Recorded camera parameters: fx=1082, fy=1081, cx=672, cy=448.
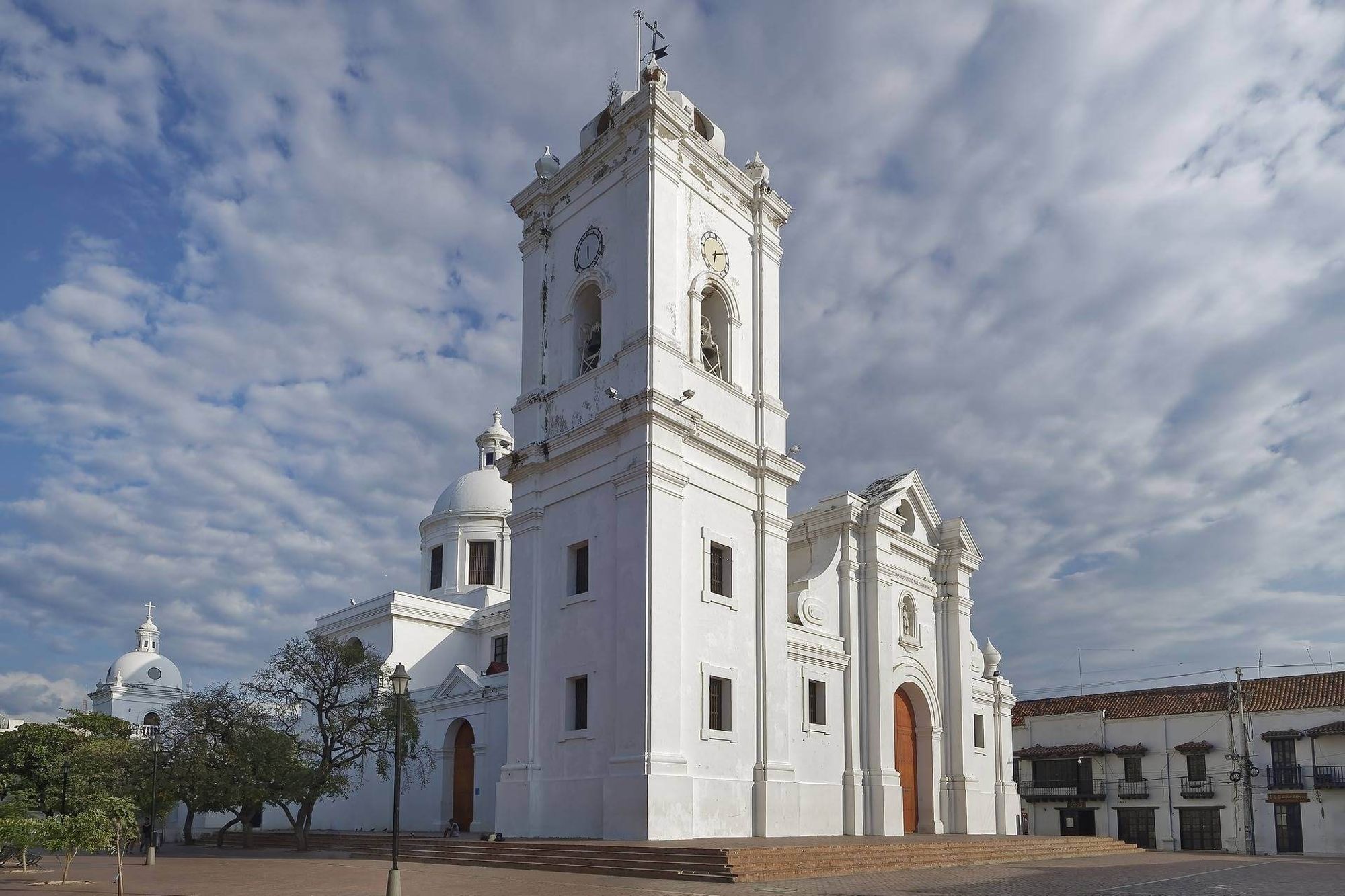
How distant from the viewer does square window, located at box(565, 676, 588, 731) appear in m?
22.6

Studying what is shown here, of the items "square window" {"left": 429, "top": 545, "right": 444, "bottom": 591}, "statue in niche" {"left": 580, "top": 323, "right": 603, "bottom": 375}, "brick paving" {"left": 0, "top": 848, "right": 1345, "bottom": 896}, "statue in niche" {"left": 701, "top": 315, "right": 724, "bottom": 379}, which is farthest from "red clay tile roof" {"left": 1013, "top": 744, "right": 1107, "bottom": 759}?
"statue in niche" {"left": 580, "top": 323, "right": 603, "bottom": 375}

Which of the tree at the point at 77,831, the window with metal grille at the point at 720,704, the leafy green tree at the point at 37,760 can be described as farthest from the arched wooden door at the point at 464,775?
the leafy green tree at the point at 37,760

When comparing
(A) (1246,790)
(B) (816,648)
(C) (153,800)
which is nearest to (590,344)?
(B) (816,648)

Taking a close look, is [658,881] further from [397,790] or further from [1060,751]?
[1060,751]

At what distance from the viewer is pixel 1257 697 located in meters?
44.7

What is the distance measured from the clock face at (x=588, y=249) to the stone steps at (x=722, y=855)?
41.9ft

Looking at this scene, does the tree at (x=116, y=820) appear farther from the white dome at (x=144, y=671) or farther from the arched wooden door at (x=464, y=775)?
the white dome at (x=144, y=671)

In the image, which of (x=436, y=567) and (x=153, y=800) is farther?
(x=436, y=567)

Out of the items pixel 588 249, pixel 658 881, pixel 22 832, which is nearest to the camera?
pixel 658 881

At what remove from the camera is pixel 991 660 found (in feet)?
121

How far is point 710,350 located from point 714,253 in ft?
7.43

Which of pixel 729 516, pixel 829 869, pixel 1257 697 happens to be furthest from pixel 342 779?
pixel 1257 697

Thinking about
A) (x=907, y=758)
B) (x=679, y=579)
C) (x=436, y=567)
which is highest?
(x=436, y=567)

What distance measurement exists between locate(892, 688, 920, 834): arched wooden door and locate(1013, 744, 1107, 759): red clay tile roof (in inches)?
853
